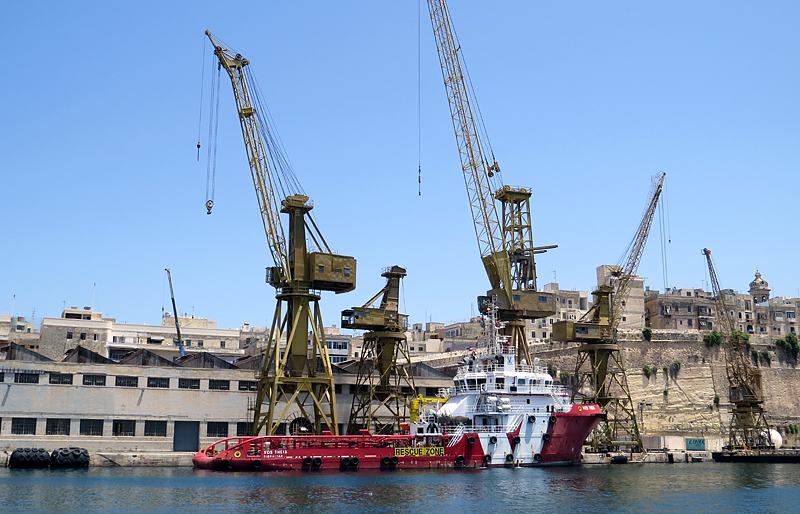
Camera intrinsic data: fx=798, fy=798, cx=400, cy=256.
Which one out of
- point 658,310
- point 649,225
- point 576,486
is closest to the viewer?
point 576,486

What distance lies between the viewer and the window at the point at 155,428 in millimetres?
68938

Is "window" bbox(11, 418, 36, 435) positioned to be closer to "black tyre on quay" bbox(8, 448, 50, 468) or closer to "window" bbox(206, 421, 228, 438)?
"black tyre on quay" bbox(8, 448, 50, 468)

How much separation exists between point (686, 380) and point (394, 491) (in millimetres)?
68877

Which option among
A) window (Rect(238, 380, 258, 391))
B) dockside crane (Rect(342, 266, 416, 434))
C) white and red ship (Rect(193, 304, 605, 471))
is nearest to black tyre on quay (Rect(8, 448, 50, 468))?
white and red ship (Rect(193, 304, 605, 471))

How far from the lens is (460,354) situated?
353 ft

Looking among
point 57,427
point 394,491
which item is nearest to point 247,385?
point 57,427

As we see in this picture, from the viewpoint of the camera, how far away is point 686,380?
10319 cm

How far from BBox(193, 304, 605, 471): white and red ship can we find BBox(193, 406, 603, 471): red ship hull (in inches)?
2.8

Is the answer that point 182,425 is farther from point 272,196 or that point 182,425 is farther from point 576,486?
point 576,486

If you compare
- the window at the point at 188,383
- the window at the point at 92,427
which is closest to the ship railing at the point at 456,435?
the window at the point at 188,383

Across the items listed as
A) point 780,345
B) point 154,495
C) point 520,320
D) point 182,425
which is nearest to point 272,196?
Result: point 182,425

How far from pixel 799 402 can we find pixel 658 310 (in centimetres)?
2915

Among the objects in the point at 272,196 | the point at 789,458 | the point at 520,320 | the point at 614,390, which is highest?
the point at 272,196

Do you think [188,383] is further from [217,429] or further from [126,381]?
[126,381]
